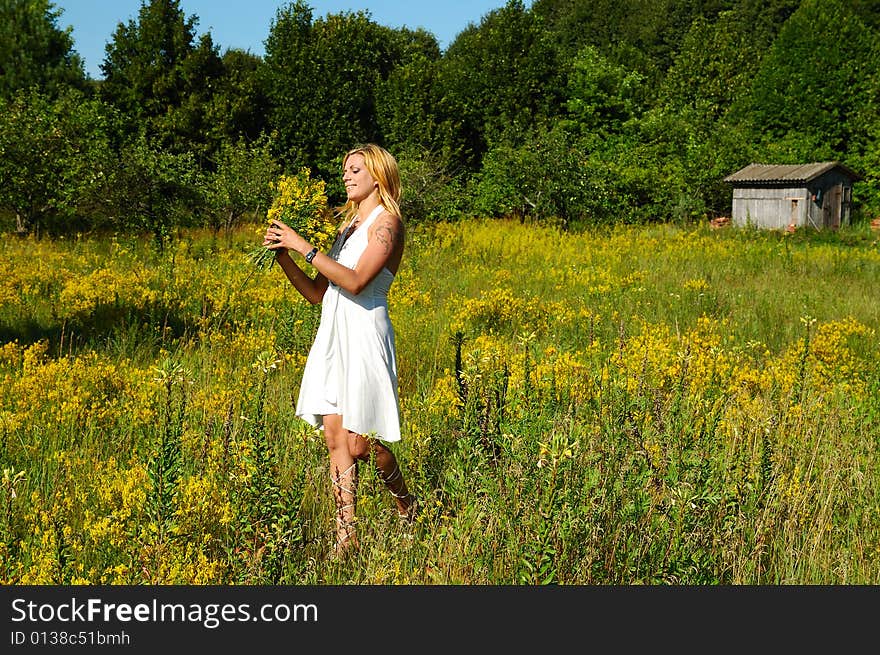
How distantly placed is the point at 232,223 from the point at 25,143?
3.86m

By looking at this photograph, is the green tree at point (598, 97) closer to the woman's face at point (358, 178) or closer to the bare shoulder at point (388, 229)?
the woman's face at point (358, 178)

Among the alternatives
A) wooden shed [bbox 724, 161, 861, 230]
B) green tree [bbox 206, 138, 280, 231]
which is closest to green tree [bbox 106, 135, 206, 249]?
green tree [bbox 206, 138, 280, 231]

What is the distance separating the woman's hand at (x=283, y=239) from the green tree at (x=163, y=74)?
2414cm

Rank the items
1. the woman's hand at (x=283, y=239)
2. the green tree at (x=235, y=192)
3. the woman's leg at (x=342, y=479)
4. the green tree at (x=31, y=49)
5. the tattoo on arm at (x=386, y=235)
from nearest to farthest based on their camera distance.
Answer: the woman's leg at (x=342, y=479), the woman's hand at (x=283, y=239), the tattoo on arm at (x=386, y=235), the green tree at (x=235, y=192), the green tree at (x=31, y=49)

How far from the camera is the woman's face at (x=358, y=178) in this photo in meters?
3.90

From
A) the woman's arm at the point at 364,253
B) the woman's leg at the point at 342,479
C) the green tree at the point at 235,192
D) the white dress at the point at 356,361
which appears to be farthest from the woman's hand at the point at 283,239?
the green tree at the point at 235,192

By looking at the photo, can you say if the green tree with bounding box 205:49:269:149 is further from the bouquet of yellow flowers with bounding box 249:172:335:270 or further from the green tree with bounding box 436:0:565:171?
the bouquet of yellow flowers with bounding box 249:172:335:270

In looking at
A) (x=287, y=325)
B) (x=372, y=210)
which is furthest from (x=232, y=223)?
(x=372, y=210)

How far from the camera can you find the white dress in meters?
3.75

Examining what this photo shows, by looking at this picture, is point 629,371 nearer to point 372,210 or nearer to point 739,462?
point 739,462

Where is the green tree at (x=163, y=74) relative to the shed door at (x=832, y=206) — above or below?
above

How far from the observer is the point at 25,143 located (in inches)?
616

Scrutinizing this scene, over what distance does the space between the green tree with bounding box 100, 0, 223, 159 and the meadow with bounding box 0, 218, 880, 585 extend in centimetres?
1873

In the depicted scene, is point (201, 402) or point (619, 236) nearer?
point (201, 402)
